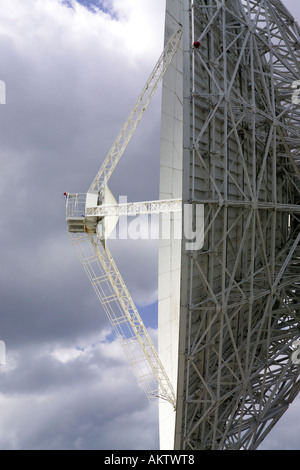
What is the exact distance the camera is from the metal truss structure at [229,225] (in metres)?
21.2

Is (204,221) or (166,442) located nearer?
(204,221)

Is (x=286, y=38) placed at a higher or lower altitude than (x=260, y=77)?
higher

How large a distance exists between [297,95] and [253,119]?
24.3 feet

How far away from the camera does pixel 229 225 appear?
23.5m

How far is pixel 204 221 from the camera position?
21.1m

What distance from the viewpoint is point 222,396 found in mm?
23562

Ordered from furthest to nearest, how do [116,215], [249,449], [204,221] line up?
1. [249,449]
2. [116,215]
3. [204,221]

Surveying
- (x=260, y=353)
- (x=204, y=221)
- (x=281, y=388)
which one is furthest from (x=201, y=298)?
(x=281, y=388)

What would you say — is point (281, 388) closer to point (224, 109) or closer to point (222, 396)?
point (222, 396)

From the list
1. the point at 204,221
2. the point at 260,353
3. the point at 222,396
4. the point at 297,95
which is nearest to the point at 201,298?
the point at 204,221

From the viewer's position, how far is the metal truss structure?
21.2 meters
